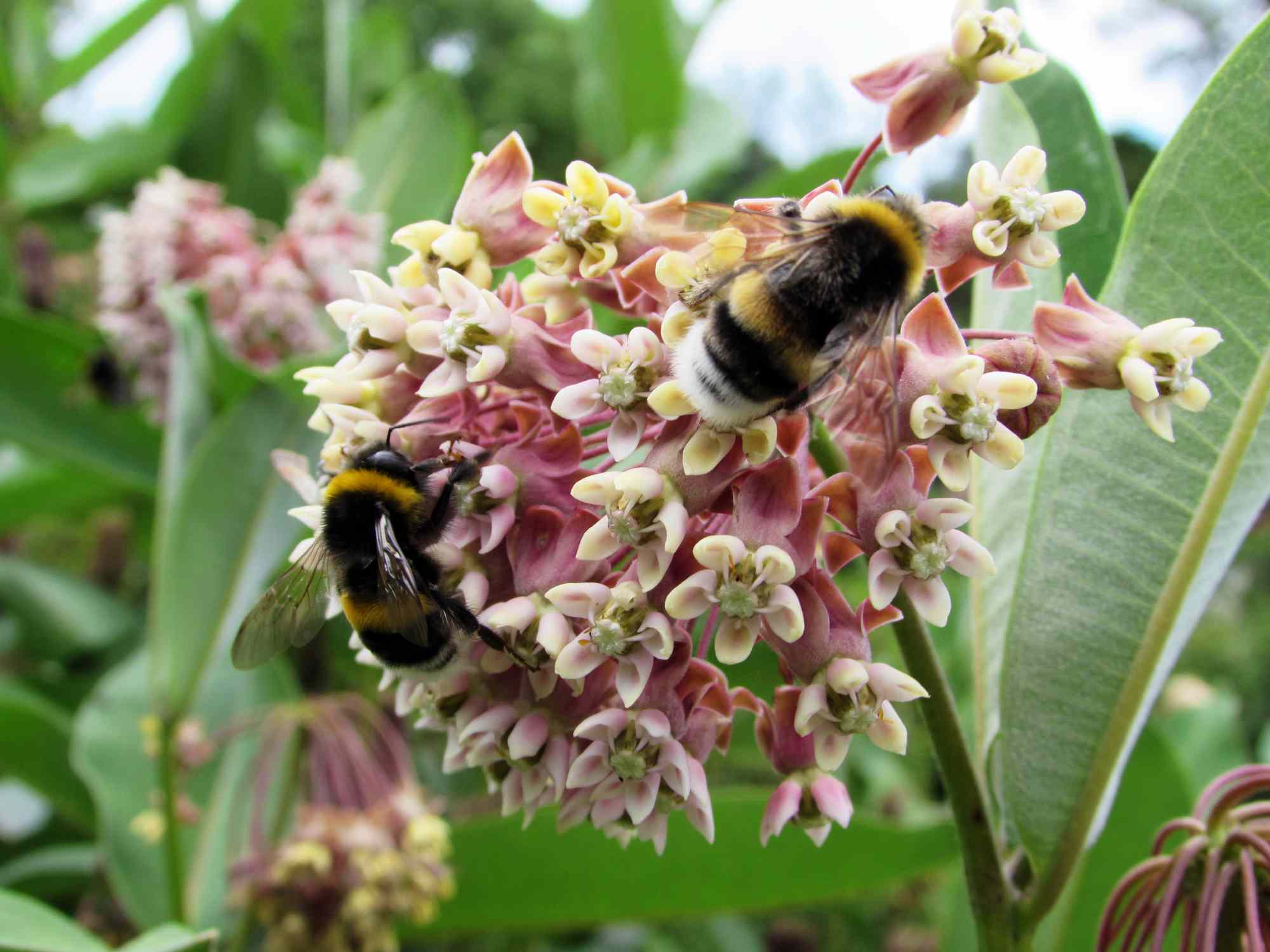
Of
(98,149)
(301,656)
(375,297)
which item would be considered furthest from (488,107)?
(375,297)

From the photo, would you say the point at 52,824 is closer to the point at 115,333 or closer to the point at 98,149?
the point at 115,333

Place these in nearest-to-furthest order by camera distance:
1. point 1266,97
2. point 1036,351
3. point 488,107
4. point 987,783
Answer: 1. point 1036,351
2. point 1266,97
3. point 987,783
4. point 488,107

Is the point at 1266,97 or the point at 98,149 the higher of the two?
the point at 1266,97

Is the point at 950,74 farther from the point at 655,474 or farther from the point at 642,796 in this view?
the point at 642,796

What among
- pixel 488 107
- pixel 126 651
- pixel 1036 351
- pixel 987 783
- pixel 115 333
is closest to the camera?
pixel 1036 351

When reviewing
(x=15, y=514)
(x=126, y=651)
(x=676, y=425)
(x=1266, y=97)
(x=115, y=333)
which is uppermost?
(x=1266, y=97)

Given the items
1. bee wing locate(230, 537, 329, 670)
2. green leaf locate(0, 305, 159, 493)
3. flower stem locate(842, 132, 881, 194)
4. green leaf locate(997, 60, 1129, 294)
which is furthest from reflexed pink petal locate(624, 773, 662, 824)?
green leaf locate(0, 305, 159, 493)


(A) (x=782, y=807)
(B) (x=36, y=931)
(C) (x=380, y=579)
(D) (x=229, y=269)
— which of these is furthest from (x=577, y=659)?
(D) (x=229, y=269)
